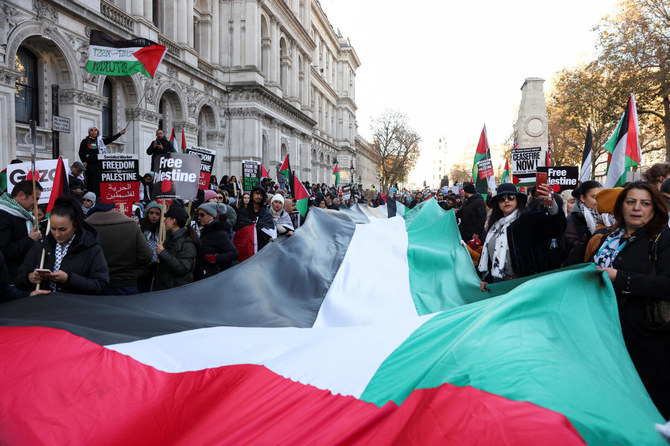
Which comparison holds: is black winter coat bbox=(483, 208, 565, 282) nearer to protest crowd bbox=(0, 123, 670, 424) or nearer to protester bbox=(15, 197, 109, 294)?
protest crowd bbox=(0, 123, 670, 424)

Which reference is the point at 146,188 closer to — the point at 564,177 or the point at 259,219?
the point at 259,219

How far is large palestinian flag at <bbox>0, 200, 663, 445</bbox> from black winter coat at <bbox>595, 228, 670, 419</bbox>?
20cm

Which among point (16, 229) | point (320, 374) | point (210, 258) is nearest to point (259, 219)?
point (210, 258)

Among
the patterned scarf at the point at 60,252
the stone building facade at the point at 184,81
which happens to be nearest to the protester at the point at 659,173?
the patterned scarf at the point at 60,252

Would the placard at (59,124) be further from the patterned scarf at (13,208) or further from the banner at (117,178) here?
the patterned scarf at (13,208)

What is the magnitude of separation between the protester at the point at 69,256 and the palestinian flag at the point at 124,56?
660 centimetres

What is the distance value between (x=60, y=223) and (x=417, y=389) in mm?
3165

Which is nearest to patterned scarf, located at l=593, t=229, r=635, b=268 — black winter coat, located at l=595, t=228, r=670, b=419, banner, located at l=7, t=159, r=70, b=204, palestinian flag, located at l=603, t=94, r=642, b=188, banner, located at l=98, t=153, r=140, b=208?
black winter coat, located at l=595, t=228, r=670, b=419

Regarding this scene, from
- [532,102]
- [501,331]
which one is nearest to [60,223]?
[501,331]

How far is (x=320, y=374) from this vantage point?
2941mm

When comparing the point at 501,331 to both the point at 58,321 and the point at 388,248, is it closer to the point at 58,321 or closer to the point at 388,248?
the point at 58,321

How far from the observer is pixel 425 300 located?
5602mm

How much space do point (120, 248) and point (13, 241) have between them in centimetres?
98

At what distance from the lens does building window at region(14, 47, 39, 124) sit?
1502cm
